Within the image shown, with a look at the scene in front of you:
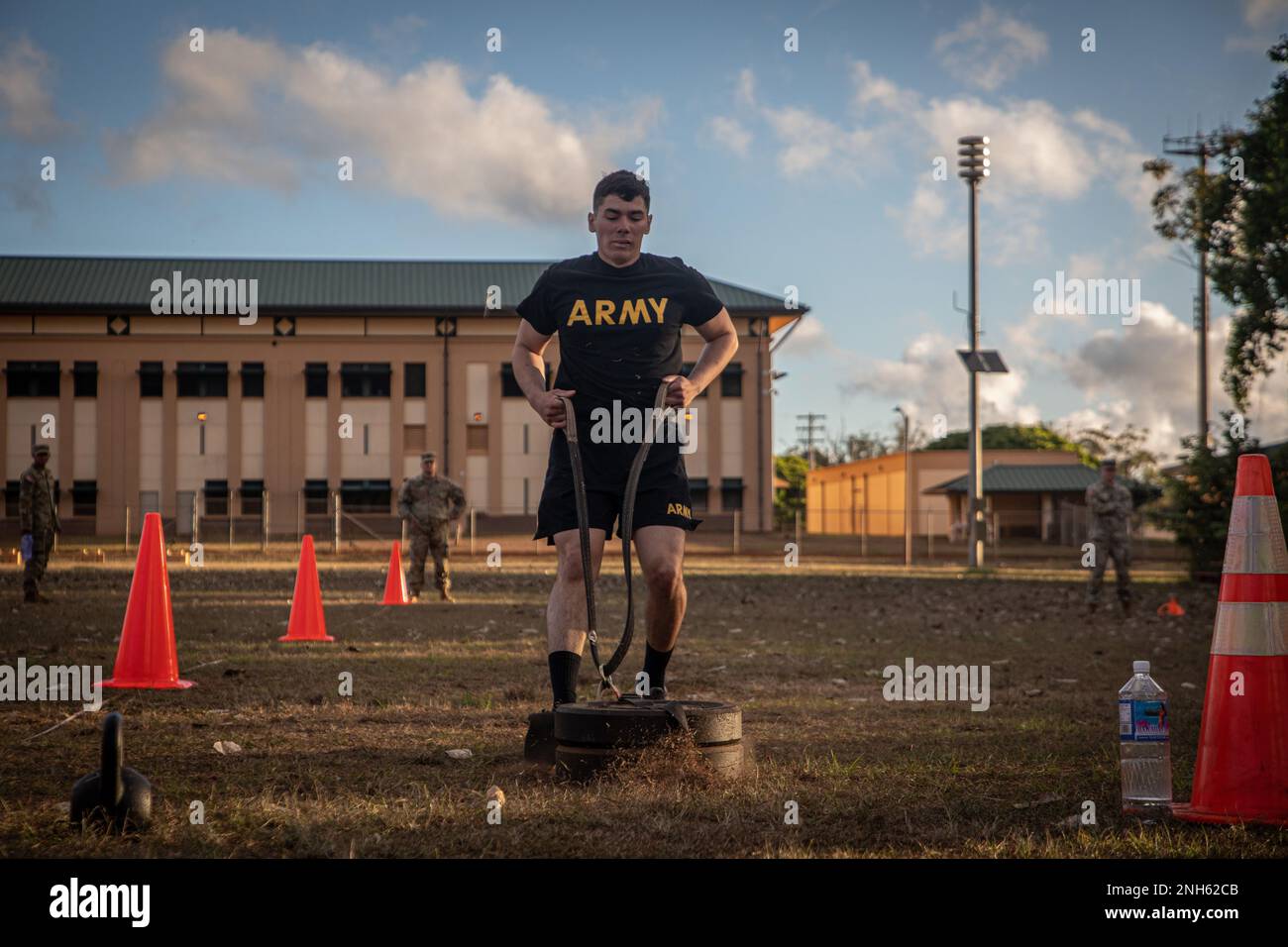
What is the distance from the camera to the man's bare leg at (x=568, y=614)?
542cm

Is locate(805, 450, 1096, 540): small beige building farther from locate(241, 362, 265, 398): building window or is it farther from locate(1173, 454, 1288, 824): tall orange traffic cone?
locate(1173, 454, 1288, 824): tall orange traffic cone

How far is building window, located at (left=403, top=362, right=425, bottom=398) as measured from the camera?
175 ft

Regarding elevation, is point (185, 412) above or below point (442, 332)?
below

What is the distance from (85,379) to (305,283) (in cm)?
957

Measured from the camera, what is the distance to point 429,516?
16.9m

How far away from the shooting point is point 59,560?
1142 inches

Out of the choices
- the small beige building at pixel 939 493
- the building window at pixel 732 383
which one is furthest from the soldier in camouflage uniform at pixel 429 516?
the small beige building at pixel 939 493

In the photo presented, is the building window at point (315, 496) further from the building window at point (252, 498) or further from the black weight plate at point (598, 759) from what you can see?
the black weight plate at point (598, 759)

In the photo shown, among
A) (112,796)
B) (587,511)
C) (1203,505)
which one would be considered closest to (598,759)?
(587,511)

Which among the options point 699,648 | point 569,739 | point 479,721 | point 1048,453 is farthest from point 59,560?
point 1048,453

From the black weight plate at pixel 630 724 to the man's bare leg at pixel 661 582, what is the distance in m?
0.52

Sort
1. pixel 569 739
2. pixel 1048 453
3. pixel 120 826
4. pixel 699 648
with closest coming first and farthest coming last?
pixel 120 826 < pixel 569 739 < pixel 699 648 < pixel 1048 453
